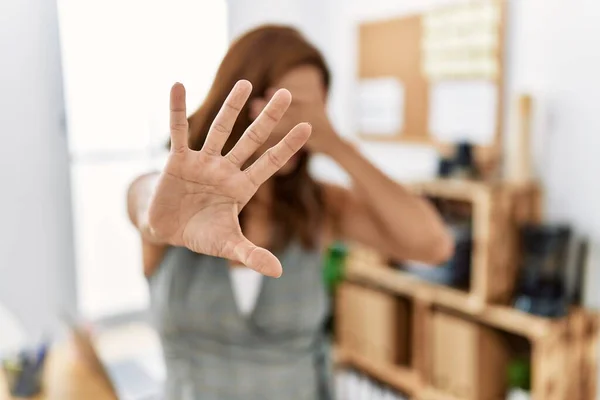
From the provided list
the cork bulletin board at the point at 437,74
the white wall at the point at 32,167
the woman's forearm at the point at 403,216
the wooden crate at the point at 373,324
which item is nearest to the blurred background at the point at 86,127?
the white wall at the point at 32,167

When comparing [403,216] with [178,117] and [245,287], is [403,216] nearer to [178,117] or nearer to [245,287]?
[245,287]

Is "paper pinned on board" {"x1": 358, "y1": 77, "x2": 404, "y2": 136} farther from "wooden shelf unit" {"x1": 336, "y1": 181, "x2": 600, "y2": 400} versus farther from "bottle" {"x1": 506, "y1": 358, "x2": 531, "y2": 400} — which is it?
"bottle" {"x1": 506, "y1": 358, "x2": 531, "y2": 400}

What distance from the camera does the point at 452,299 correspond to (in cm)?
120

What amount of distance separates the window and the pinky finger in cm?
5

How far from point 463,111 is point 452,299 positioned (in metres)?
0.46

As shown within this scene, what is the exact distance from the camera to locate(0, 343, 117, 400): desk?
39 cm

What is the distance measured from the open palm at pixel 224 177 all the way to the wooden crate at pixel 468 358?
1.03 m

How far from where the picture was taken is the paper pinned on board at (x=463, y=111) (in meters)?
1.29

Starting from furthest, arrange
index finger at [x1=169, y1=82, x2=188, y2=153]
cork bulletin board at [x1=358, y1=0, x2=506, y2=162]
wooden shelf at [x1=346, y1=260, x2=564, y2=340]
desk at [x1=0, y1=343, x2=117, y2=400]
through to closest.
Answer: cork bulletin board at [x1=358, y1=0, x2=506, y2=162] < wooden shelf at [x1=346, y1=260, x2=564, y2=340] < desk at [x1=0, y1=343, x2=117, y2=400] < index finger at [x1=169, y1=82, x2=188, y2=153]

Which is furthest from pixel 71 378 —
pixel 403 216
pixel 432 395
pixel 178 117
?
pixel 432 395

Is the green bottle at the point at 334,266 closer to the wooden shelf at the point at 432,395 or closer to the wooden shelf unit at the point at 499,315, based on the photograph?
the wooden shelf unit at the point at 499,315

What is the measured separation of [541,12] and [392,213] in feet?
2.39

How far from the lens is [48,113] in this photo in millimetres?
319

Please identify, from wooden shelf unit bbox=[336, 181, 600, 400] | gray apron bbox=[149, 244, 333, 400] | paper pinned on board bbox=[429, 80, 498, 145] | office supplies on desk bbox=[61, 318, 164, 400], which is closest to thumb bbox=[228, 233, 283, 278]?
gray apron bbox=[149, 244, 333, 400]
